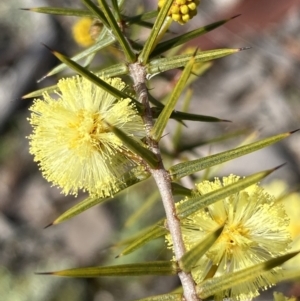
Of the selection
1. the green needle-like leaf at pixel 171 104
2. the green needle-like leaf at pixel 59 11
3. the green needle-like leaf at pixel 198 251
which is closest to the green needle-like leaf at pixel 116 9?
the green needle-like leaf at pixel 59 11

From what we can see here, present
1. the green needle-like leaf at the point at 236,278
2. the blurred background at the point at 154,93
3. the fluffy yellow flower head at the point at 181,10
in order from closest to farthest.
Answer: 1. the green needle-like leaf at the point at 236,278
2. the fluffy yellow flower head at the point at 181,10
3. the blurred background at the point at 154,93

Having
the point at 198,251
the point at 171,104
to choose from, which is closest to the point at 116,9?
the point at 171,104

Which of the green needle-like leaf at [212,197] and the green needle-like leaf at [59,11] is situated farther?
the green needle-like leaf at [59,11]

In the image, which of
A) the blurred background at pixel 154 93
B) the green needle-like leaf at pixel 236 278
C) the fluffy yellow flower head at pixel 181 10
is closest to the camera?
the green needle-like leaf at pixel 236 278

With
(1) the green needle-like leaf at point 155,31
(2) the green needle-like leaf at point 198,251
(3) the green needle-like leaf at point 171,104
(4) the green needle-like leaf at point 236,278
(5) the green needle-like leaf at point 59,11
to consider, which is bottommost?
(4) the green needle-like leaf at point 236,278

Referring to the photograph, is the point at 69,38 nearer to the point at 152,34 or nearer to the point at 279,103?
the point at 279,103

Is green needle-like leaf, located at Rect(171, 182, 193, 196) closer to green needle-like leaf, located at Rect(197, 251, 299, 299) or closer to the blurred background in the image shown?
green needle-like leaf, located at Rect(197, 251, 299, 299)

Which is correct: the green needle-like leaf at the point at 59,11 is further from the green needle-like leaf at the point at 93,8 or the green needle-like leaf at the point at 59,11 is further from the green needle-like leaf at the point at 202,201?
the green needle-like leaf at the point at 202,201
